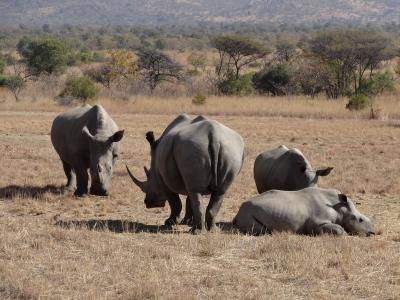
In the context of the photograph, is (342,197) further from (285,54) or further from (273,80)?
(285,54)

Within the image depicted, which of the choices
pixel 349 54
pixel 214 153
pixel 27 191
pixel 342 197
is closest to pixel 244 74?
pixel 349 54

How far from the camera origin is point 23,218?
10.9 metres

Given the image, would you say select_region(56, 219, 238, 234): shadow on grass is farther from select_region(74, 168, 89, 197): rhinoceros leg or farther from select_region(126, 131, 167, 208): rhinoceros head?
select_region(74, 168, 89, 197): rhinoceros leg

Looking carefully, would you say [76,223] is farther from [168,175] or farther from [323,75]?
[323,75]

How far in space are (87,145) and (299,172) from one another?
368 centimetres

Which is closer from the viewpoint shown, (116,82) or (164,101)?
(164,101)

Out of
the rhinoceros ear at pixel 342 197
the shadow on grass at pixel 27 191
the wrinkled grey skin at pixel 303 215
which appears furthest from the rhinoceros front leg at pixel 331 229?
the shadow on grass at pixel 27 191

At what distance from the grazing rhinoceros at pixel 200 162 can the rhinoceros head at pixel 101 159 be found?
83.0 inches

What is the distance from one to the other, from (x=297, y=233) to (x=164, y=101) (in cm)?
2751

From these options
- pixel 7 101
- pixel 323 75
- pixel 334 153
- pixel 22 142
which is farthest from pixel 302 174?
pixel 323 75

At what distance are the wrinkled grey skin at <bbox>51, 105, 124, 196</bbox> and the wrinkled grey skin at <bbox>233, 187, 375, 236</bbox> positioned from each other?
2985mm

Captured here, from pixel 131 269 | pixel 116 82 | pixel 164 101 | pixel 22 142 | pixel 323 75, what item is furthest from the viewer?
pixel 116 82

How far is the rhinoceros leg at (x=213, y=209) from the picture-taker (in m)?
9.99

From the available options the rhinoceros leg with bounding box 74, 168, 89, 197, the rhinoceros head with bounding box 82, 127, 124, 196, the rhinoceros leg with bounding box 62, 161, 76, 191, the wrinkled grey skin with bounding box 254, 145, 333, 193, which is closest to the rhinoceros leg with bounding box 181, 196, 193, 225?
the wrinkled grey skin with bounding box 254, 145, 333, 193
